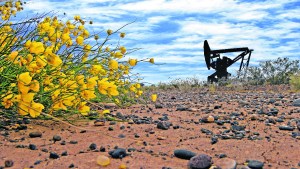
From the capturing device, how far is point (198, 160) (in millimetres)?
2441

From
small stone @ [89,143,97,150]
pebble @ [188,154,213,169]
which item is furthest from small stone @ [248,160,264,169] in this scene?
small stone @ [89,143,97,150]

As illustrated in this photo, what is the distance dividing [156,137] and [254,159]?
82 cm

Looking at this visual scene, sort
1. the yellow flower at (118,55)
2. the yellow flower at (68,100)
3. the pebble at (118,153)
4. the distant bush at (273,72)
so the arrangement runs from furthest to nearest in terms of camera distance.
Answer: the distant bush at (273,72) → the yellow flower at (118,55) → the yellow flower at (68,100) → the pebble at (118,153)

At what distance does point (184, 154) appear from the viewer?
2.62m

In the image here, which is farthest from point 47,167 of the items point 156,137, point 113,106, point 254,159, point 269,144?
point 113,106

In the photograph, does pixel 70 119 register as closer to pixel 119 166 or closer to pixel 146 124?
pixel 146 124

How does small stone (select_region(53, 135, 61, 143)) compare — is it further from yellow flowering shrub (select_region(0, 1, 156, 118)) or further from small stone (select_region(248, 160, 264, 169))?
small stone (select_region(248, 160, 264, 169))

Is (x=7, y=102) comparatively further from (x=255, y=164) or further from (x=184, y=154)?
(x=255, y=164)

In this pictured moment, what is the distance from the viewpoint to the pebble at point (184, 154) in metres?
2.62

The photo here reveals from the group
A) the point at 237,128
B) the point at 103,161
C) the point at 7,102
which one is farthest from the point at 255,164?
the point at 7,102

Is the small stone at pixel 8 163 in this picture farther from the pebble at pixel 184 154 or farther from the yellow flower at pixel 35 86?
the pebble at pixel 184 154

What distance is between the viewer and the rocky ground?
8.20 feet

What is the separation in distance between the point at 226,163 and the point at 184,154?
0.28 meters

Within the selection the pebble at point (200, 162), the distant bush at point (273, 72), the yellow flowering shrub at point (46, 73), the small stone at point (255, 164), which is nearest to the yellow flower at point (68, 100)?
the yellow flowering shrub at point (46, 73)
